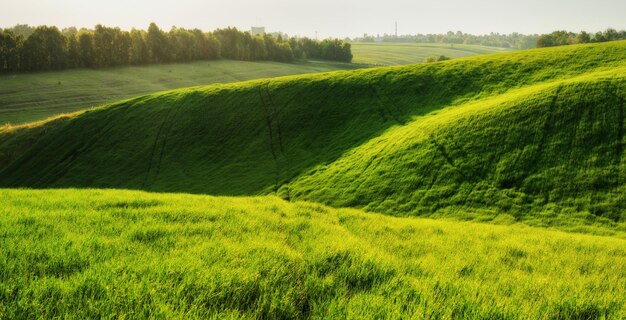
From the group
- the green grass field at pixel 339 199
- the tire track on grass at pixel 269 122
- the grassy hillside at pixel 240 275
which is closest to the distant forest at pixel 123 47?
the green grass field at pixel 339 199

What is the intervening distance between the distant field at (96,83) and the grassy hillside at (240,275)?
92840 mm

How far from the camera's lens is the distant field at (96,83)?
3526 inches

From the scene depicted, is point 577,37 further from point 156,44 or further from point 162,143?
point 156,44

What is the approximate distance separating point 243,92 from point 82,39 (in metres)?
102

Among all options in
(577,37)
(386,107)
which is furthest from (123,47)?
(577,37)

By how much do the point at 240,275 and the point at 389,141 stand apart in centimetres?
3552

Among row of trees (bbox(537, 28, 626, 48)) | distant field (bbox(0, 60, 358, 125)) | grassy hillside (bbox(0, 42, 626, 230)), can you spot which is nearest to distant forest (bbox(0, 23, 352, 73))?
distant field (bbox(0, 60, 358, 125))

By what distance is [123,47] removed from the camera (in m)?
137

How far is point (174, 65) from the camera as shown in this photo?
14300 cm

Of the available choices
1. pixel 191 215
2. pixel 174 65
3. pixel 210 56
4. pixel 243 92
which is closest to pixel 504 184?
pixel 191 215

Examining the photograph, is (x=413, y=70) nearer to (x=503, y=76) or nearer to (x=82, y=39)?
(x=503, y=76)

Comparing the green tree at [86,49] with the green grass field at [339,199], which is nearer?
the green grass field at [339,199]

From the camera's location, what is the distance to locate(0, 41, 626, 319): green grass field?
5.50 meters

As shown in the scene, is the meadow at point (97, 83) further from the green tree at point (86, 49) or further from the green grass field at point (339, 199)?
the green grass field at point (339, 199)
